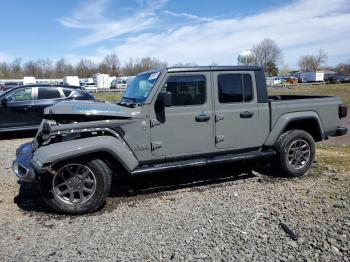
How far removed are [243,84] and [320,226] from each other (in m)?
2.54

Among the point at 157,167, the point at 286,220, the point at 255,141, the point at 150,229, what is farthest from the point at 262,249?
the point at 255,141

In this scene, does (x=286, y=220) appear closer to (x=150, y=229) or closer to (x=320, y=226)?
(x=320, y=226)

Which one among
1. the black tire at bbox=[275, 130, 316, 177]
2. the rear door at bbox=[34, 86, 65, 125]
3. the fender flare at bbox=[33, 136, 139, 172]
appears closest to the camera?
the fender flare at bbox=[33, 136, 139, 172]

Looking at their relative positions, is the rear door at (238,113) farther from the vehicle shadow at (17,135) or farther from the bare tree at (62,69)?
the bare tree at (62,69)

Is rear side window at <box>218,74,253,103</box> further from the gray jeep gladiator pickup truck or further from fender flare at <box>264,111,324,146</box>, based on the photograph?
fender flare at <box>264,111,324,146</box>

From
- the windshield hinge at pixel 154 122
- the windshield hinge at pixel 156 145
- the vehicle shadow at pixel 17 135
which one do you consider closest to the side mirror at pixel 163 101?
the windshield hinge at pixel 154 122

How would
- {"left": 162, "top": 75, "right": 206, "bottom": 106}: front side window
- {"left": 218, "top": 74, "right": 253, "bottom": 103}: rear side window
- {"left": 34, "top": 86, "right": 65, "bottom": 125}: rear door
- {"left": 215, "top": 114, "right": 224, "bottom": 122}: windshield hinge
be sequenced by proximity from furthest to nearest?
{"left": 34, "top": 86, "right": 65, "bottom": 125}: rear door → {"left": 218, "top": 74, "right": 253, "bottom": 103}: rear side window → {"left": 215, "top": 114, "right": 224, "bottom": 122}: windshield hinge → {"left": 162, "top": 75, "right": 206, "bottom": 106}: front side window

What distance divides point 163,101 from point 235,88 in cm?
134

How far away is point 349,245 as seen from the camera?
377 cm

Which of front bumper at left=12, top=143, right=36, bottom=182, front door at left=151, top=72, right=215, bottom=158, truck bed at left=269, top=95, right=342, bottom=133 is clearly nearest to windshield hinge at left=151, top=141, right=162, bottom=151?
front door at left=151, top=72, right=215, bottom=158

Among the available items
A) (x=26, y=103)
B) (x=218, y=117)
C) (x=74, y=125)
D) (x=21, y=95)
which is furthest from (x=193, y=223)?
(x=21, y=95)

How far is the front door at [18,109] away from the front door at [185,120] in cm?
730

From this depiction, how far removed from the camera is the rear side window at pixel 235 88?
18.7 ft

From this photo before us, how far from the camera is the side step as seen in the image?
511cm
